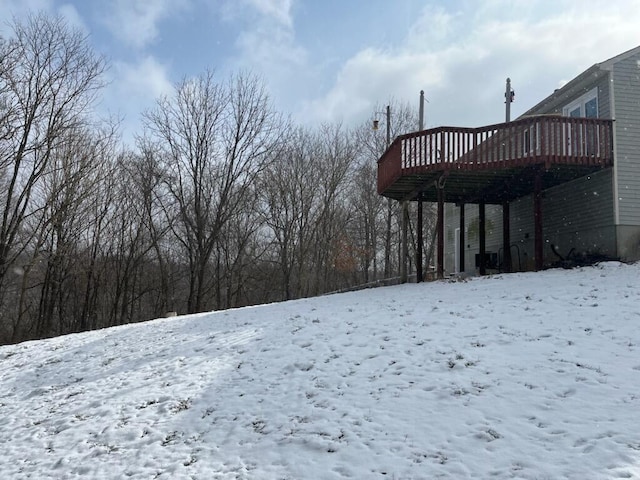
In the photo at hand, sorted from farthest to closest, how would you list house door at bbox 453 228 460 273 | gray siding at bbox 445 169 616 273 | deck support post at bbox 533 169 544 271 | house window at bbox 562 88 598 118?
house door at bbox 453 228 460 273 < house window at bbox 562 88 598 118 < deck support post at bbox 533 169 544 271 < gray siding at bbox 445 169 616 273

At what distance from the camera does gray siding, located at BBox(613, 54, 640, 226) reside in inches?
413

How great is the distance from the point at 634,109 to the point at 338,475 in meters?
11.7

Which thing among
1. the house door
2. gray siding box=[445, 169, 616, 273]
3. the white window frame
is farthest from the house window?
the house door

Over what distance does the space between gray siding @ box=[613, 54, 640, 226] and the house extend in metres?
0.02

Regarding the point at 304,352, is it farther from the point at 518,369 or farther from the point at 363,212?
the point at 363,212

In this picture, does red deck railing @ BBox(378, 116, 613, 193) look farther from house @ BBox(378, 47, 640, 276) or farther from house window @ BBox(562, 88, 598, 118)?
house window @ BBox(562, 88, 598, 118)

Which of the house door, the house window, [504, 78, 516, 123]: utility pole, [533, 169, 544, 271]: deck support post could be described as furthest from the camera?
[504, 78, 516, 123]: utility pole

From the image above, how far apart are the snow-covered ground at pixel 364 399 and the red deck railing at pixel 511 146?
11.5 feet

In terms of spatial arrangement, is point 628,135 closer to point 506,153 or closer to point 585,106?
point 585,106

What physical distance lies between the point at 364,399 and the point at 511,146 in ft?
27.8

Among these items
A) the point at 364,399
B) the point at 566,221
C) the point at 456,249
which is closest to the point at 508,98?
the point at 456,249

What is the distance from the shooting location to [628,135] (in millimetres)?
10758

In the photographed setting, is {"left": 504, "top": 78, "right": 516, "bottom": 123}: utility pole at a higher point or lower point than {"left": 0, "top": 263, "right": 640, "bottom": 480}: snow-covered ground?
higher

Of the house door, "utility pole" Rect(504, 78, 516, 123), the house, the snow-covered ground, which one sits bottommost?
the snow-covered ground
